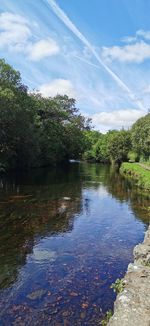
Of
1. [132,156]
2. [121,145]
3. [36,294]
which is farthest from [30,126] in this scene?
[36,294]

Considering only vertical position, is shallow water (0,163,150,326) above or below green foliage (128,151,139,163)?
below

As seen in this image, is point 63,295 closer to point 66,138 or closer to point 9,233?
point 9,233

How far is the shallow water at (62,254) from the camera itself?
11.3 m

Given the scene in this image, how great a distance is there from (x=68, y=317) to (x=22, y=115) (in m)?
45.8

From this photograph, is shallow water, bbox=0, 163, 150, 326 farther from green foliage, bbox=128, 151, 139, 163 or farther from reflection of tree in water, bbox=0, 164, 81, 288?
green foliage, bbox=128, 151, 139, 163

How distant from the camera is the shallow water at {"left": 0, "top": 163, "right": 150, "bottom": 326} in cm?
1131

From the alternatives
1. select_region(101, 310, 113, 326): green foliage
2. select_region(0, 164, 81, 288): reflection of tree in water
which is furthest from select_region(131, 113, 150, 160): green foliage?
select_region(101, 310, 113, 326): green foliage

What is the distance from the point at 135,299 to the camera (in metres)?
9.22

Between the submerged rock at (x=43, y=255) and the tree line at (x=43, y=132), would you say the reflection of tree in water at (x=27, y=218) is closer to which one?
the submerged rock at (x=43, y=255)

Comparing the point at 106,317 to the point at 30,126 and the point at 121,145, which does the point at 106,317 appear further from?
the point at 121,145

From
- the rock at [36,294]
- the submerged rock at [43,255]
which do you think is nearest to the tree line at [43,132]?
the submerged rock at [43,255]

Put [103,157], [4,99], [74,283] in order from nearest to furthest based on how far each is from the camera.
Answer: [74,283], [4,99], [103,157]

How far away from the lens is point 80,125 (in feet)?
334

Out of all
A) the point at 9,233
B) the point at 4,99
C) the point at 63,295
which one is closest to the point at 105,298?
the point at 63,295
